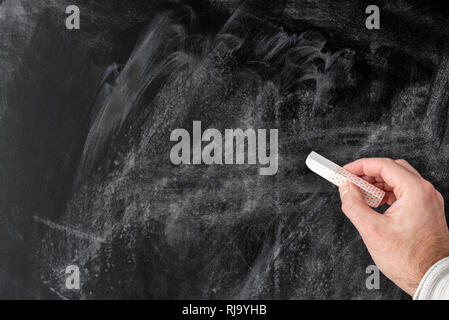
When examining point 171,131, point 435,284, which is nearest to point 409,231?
point 435,284

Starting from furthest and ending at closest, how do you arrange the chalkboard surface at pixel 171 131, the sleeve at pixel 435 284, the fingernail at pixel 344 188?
the chalkboard surface at pixel 171 131 → the fingernail at pixel 344 188 → the sleeve at pixel 435 284

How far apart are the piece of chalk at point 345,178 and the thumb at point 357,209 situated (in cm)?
3

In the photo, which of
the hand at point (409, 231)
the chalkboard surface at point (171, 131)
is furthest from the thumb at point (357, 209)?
the chalkboard surface at point (171, 131)

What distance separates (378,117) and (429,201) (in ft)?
1.43

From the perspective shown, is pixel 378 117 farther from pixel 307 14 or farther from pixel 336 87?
pixel 307 14

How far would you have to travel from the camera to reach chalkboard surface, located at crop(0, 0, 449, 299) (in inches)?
35.7

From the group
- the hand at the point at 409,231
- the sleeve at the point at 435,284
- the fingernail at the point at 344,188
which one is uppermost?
the fingernail at the point at 344,188

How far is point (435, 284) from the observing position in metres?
0.49

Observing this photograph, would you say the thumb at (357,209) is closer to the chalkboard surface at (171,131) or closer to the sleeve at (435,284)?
the sleeve at (435,284)

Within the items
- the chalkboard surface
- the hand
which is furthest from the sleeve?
the chalkboard surface

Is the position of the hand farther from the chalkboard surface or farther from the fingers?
the chalkboard surface

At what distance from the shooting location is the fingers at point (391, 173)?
550mm

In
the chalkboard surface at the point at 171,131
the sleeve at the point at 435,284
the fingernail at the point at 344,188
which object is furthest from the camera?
the chalkboard surface at the point at 171,131

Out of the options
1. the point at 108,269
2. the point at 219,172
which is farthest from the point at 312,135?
the point at 108,269
